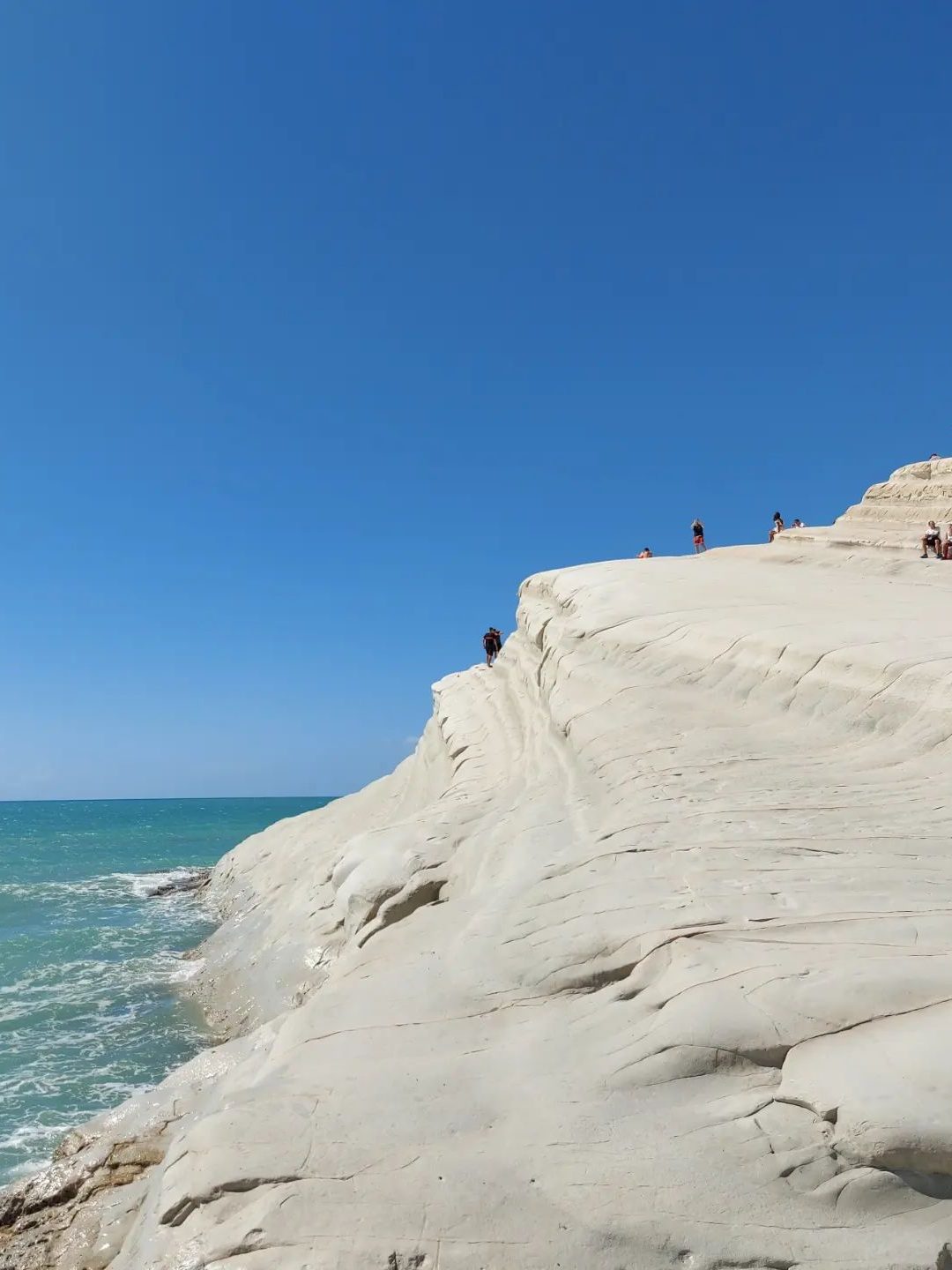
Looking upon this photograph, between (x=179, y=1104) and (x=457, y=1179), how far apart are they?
13.9ft

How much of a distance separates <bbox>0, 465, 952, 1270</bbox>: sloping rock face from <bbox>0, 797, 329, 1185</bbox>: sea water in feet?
8.47

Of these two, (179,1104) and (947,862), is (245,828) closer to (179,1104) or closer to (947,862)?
(179,1104)

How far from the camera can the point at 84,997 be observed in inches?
524

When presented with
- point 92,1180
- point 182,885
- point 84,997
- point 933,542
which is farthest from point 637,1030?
point 182,885

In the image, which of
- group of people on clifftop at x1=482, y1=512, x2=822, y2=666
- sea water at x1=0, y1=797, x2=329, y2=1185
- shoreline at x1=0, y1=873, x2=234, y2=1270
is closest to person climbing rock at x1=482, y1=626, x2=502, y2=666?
group of people on clifftop at x1=482, y1=512, x2=822, y2=666

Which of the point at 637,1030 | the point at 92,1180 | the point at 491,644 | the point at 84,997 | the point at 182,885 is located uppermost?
the point at 491,644

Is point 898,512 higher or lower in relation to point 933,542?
higher

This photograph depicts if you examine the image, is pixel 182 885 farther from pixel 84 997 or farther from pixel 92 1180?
pixel 92 1180

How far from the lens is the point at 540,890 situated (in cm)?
649

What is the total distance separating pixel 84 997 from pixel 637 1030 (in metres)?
12.2

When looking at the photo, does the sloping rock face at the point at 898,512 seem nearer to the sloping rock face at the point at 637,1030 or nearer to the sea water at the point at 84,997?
the sloping rock face at the point at 637,1030

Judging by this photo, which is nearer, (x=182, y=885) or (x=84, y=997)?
(x=84, y=997)

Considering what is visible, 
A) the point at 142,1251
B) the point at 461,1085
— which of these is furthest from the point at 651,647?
the point at 142,1251

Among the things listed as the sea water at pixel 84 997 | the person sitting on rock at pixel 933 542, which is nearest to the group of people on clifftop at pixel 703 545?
the person sitting on rock at pixel 933 542
